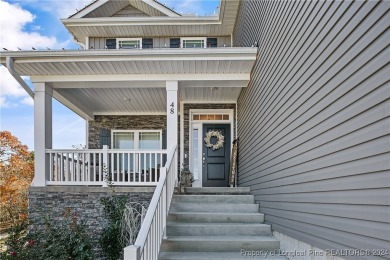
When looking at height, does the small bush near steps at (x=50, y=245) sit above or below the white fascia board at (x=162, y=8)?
below

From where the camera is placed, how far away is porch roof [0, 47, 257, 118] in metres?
5.76

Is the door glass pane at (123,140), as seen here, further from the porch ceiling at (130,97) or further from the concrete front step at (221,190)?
the concrete front step at (221,190)

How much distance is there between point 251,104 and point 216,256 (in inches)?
123

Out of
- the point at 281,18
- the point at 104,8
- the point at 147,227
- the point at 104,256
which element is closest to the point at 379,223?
the point at 147,227

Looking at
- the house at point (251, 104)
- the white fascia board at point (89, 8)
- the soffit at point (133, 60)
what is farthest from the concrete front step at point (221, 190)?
the white fascia board at point (89, 8)

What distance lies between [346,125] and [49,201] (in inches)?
214

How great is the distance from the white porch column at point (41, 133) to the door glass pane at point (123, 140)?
3212 millimetres

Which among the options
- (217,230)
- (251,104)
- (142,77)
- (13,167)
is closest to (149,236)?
(217,230)

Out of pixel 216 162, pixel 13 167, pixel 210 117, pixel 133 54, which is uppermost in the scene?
pixel 133 54

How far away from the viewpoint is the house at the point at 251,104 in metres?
2.12

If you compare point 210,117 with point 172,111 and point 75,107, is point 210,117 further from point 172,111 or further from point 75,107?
point 75,107

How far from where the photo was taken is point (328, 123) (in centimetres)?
265

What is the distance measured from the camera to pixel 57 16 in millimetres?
9617

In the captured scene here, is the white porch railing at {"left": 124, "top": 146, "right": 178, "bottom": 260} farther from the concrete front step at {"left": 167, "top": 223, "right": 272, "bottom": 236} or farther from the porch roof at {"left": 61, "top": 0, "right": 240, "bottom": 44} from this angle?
the porch roof at {"left": 61, "top": 0, "right": 240, "bottom": 44}
